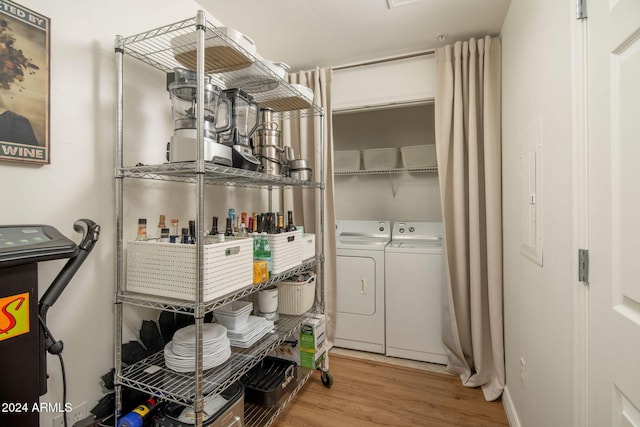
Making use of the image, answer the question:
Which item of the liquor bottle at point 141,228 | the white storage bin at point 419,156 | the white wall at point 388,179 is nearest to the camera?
the liquor bottle at point 141,228

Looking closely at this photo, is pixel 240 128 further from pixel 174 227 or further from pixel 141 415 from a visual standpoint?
pixel 141 415

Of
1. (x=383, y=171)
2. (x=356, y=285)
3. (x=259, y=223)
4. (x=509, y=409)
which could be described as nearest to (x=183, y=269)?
(x=259, y=223)

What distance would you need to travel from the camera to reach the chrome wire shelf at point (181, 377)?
1.21m

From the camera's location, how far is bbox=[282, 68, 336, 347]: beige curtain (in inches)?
102

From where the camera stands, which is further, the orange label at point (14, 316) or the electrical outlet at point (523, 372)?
the electrical outlet at point (523, 372)

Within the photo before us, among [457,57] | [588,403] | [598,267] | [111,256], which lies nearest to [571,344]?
[588,403]

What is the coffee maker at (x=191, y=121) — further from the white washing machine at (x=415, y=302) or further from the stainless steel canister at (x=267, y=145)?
the white washing machine at (x=415, y=302)

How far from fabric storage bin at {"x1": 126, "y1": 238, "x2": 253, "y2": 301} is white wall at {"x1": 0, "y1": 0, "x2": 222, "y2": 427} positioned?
0.15 meters

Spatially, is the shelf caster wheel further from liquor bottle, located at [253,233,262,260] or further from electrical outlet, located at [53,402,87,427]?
electrical outlet, located at [53,402,87,427]

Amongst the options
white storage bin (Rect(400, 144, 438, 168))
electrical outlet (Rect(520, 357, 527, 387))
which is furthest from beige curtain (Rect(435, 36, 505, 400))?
white storage bin (Rect(400, 144, 438, 168))

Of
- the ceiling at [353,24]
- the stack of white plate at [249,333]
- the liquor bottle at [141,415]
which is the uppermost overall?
the ceiling at [353,24]

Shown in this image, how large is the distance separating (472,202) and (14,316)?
239 centimetres

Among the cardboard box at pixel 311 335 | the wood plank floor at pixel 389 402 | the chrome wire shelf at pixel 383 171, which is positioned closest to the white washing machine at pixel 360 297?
the wood plank floor at pixel 389 402

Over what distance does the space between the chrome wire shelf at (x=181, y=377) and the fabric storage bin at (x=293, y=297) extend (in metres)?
0.49
